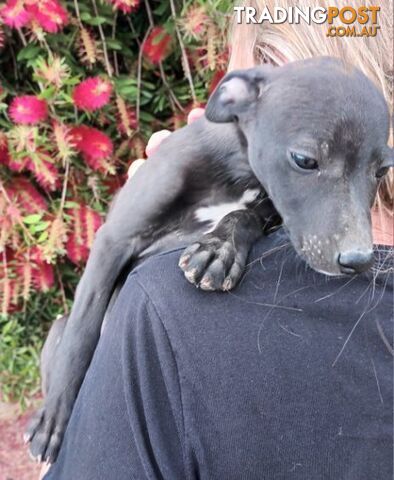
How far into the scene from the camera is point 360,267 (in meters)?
1.09

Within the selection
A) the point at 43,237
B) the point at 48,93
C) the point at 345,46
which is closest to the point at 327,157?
the point at 345,46

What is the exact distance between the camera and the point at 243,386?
1.05 metres

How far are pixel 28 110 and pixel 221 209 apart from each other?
2.98ft

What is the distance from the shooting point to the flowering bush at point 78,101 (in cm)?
216

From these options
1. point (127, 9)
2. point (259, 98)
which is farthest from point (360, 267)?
point (127, 9)

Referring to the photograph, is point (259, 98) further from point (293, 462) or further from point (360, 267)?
point (293, 462)

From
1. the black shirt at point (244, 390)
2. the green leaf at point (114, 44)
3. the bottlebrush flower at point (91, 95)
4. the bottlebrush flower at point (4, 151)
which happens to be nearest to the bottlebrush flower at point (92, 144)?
the bottlebrush flower at point (91, 95)

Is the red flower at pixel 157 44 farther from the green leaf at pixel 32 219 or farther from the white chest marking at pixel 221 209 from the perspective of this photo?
the white chest marking at pixel 221 209

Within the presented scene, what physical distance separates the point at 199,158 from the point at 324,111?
435 millimetres

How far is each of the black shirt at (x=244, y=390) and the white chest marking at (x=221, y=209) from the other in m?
0.48

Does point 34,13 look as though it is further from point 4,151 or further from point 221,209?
point 221,209

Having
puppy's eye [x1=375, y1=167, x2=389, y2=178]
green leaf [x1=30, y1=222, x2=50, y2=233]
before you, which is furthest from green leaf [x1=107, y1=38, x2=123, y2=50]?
puppy's eye [x1=375, y1=167, x2=389, y2=178]

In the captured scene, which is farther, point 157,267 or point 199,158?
point 199,158

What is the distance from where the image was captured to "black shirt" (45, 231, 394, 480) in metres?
1.04
